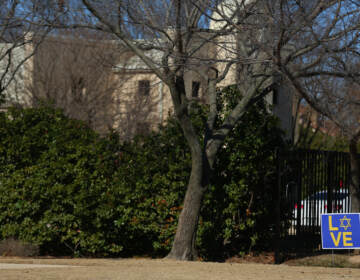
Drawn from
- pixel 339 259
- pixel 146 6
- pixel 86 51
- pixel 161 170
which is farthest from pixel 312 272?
pixel 86 51

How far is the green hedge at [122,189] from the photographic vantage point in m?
13.3

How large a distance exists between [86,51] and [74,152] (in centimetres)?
1191

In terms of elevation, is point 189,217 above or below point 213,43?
below

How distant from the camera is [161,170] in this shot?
13648mm

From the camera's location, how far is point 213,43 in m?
12.6

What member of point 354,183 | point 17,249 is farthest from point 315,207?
point 17,249

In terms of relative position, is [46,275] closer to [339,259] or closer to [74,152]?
[74,152]

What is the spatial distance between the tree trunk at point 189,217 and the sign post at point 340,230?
2636 mm

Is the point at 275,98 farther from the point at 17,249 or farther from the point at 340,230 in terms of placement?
the point at 17,249

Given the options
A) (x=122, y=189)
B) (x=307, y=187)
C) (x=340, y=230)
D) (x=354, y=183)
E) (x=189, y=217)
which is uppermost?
(x=354, y=183)

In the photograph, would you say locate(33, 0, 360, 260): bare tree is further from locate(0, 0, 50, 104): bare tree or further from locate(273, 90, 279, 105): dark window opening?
locate(273, 90, 279, 105): dark window opening

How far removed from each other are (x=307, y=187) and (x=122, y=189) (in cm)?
456

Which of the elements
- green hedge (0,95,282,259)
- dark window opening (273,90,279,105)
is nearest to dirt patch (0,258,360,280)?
green hedge (0,95,282,259)

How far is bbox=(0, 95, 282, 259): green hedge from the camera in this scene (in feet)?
43.5
